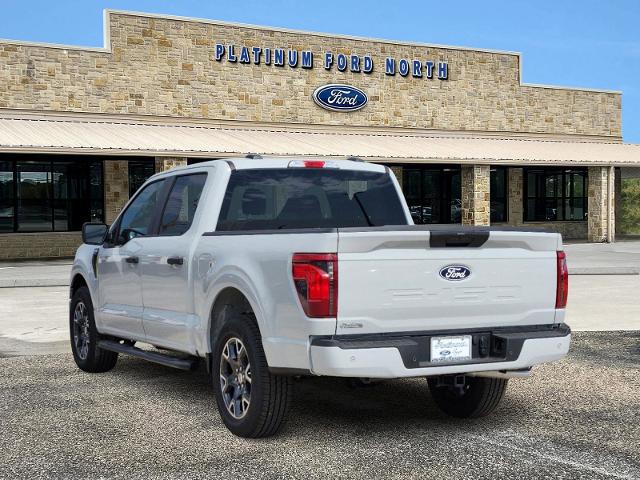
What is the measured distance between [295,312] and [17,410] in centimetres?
291

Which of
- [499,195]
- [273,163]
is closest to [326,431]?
[273,163]

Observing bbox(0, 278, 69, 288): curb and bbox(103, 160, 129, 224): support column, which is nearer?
bbox(0, 278, 69, 288): curb

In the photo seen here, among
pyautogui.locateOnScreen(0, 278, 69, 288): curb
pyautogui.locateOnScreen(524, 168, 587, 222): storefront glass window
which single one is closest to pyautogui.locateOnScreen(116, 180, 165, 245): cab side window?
pyautogui.locateOnScreen(0, 278, 69, 288): curb

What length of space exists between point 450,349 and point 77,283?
16.2ft

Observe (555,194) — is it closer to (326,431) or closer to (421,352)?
(326,431)

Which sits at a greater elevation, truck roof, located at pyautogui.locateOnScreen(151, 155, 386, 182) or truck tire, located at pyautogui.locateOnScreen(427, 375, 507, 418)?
truck roof, located at pyautogui.locateOnScreen(151, 155, 386, 182)

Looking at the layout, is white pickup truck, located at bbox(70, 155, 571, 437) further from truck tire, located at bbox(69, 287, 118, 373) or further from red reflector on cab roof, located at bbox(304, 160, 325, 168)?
truck tire, located at bbox(69, 287, 118, 373)

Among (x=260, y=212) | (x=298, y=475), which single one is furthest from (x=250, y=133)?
(x=298, y=475)

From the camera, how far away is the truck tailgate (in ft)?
18.6

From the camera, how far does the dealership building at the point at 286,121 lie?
2773 cm

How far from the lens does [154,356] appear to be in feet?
25.0

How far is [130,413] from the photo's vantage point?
7.16 metres

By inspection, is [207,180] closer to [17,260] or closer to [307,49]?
Result: [17,260]

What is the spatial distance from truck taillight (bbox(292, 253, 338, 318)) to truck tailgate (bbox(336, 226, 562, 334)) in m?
0.04
